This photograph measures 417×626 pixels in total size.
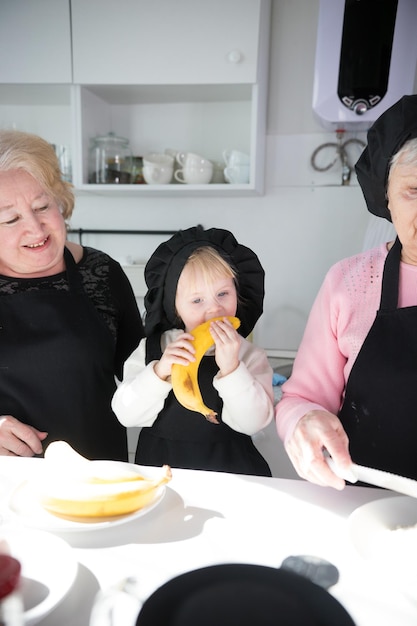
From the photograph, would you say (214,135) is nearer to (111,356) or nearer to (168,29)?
(168,29)

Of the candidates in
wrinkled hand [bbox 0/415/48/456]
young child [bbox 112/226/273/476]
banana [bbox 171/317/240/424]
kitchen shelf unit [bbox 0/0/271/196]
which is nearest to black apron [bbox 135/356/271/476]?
young child [bbox 112/226/273/476]

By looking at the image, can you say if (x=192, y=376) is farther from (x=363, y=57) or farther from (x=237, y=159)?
(x=363, y=57)

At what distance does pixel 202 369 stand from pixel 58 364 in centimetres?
36

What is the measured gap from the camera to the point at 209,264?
114cm

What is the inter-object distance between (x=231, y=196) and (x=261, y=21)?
73 centimetres

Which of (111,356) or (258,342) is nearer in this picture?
(111,356)

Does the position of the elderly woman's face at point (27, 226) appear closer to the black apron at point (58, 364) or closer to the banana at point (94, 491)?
the black apron at point (58, 364)

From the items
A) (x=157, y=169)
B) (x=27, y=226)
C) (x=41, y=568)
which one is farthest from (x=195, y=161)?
(x=41, y=568)

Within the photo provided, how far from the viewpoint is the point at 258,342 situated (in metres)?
2.46

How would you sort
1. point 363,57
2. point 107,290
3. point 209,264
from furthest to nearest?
point 363,57 < point 107,290 < point 209,264

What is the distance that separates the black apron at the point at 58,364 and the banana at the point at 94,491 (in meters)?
0.47

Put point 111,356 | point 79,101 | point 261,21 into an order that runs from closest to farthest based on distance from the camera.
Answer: point 111,356 < point 261,21 < point 79,101

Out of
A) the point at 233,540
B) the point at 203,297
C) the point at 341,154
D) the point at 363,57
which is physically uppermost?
the point at 363,57

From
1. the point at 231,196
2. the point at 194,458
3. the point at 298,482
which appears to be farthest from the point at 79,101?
the point at 298,482
